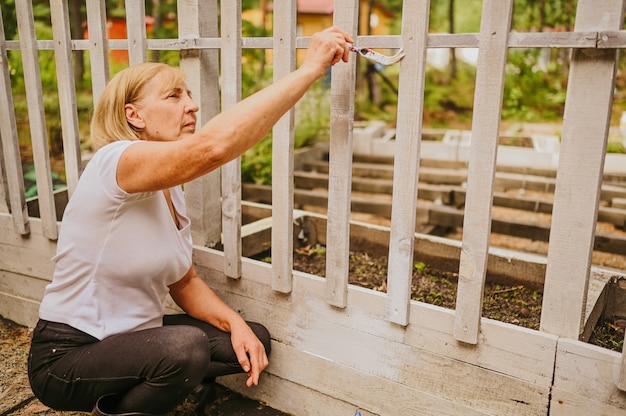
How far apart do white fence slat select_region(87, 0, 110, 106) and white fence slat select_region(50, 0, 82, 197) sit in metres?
0.15

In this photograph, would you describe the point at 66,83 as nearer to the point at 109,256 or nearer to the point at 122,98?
the point at 122,98

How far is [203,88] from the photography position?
295 centimetres

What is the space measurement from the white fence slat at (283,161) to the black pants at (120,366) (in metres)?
0.51

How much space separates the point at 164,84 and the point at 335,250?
3.42ft

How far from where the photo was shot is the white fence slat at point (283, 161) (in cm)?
243

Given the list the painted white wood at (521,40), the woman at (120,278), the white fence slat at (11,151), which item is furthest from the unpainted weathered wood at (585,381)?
the white fence slat at (11,151)

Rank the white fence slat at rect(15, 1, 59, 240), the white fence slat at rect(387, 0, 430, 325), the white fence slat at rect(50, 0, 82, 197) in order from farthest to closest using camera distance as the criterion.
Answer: the white fence slat at rect(15, 1, 59, 240), the white fence slat at rect(50, 0, 82, 197), the white fence slat at rect(387, 0, 430, 325)

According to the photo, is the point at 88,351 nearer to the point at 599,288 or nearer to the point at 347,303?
the point at 347,303

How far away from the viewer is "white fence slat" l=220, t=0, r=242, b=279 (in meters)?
2.60

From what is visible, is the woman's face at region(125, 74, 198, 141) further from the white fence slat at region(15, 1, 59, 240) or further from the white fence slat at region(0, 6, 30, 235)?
the white fence slat at region(0, 6, 30, 235)

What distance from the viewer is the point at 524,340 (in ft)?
6.95

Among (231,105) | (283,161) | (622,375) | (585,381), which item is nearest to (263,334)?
(283,161)

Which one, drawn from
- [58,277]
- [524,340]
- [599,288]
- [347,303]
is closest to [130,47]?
[58,277]

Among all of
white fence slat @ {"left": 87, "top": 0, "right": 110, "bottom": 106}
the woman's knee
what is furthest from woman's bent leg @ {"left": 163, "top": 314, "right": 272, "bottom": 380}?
white fence slat @ {"left": 87, "top": 0, "right": 110, "bottom": 106}
